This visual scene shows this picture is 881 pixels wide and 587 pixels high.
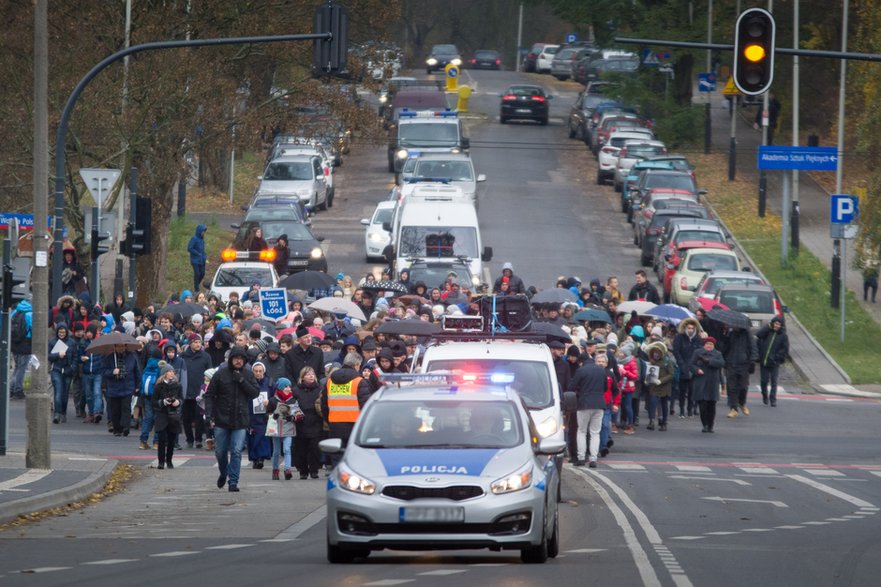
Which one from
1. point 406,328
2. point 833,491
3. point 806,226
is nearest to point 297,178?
point 806,226

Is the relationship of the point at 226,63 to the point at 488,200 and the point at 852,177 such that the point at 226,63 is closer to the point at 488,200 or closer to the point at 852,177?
the point at 488,200

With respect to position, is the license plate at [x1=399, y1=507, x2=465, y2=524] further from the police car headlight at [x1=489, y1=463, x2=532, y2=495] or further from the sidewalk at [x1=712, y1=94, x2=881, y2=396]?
the sidewalk at [x1=712, y1=94, x2=881, y2=396]

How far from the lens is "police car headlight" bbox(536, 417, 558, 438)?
1812cm

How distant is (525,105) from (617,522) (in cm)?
5926

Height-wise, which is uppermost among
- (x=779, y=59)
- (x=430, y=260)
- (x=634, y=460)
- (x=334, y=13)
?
(x=779, y=59)

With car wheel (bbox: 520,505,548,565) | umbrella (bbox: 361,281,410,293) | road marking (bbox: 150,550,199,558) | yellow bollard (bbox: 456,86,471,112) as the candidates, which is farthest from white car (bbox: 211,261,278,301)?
yellow bollard (bbox: 456,86,471,112)

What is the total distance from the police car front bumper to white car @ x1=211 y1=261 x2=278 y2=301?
80.4 feet

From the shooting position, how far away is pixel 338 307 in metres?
30.6

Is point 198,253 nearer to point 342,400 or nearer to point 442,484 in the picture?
point 342,400

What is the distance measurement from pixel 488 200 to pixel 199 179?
10110mm

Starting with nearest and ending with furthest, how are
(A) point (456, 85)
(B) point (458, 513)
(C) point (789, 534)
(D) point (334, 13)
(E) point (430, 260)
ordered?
(B) point (458, 513), (C) point (789, 534), (D) point (334, 13), (E) point (430, 260), (A) point (456, 85)

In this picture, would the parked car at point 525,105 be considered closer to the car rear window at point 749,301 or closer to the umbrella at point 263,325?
the car rear window at point 749,301

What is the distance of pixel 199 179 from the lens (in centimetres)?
5916

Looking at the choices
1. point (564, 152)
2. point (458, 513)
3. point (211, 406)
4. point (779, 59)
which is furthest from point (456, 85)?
point (458, 513)
